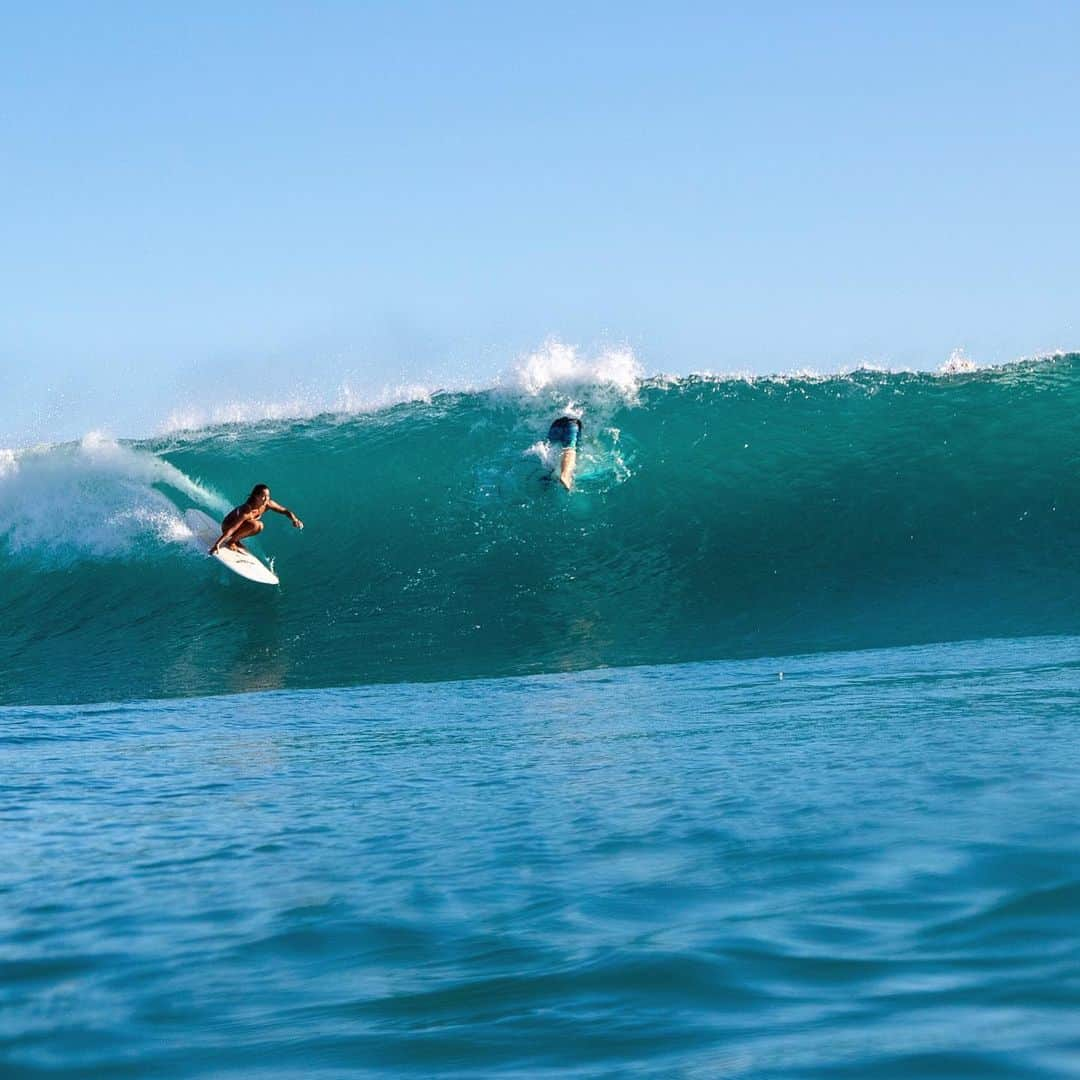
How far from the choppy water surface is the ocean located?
0.01 m

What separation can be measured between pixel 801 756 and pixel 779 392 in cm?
1489

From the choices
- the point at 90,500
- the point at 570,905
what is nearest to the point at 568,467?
the point at 90,500

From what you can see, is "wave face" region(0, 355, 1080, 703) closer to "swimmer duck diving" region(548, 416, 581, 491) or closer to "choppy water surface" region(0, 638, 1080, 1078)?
"swimmer duck diving" region(548, 416, 581, 491)

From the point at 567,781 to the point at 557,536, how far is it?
1059 centimetres

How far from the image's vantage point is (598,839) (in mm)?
4188

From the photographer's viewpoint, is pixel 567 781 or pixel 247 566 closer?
pixel 567 781

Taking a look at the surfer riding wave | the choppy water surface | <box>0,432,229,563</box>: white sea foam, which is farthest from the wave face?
the choppy water surface

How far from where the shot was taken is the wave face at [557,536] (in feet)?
40.2

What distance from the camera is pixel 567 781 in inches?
209

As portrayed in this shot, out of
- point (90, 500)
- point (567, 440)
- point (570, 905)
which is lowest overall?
point (570, 905)

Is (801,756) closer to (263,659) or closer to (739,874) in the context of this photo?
(739,874)

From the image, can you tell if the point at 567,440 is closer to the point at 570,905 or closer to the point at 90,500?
the point at 90,500

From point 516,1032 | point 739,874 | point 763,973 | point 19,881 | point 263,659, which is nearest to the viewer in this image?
point 516,1032

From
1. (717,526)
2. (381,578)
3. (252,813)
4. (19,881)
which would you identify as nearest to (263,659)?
(381,578)
